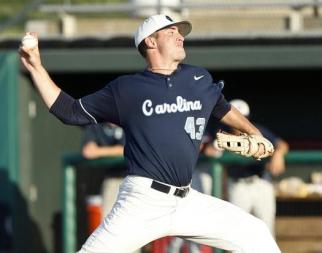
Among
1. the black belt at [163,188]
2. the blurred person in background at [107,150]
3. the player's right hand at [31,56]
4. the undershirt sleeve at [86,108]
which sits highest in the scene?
the player's right hand at [31,56]

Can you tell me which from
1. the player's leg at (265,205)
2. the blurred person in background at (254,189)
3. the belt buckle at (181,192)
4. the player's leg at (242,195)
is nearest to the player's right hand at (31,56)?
the belt buckle at (181,192)

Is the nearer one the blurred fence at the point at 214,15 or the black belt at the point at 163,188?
the black belt at the point at 163,188

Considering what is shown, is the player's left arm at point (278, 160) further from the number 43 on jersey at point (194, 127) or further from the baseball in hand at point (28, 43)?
the baseball in hand at point (28, 43)

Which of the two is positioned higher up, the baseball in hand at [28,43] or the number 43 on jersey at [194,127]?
the baseball in hand at [28,43]

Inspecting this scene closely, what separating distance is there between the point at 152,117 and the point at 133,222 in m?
0.58

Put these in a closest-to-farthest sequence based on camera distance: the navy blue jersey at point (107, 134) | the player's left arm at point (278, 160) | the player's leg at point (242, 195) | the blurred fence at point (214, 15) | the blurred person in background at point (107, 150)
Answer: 1. the player's left arm at point (278, 160)
2. the blurred person in background at point (107, 150)
3. the player's leg at point (242, 195)
4. the navy blue jersey at point (107, 134)
5. the blurred fence at point (214, 15)

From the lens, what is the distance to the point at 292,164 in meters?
9.09

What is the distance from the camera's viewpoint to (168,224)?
561cm

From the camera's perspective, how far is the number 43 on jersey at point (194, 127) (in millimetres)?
5762

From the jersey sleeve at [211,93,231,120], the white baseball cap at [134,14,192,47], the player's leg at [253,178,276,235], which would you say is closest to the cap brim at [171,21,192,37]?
the white baseball cap at [134,14,192,47]

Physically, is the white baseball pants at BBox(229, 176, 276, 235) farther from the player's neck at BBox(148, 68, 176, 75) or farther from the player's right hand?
the player's right hand

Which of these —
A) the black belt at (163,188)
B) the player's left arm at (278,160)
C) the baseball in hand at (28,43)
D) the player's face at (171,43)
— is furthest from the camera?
the player's left arm at (278,160)

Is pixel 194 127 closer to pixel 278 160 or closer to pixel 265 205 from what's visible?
pixel 278 160

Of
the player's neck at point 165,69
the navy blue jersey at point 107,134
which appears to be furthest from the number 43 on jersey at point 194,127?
the navy blue jersey at point 107,134
